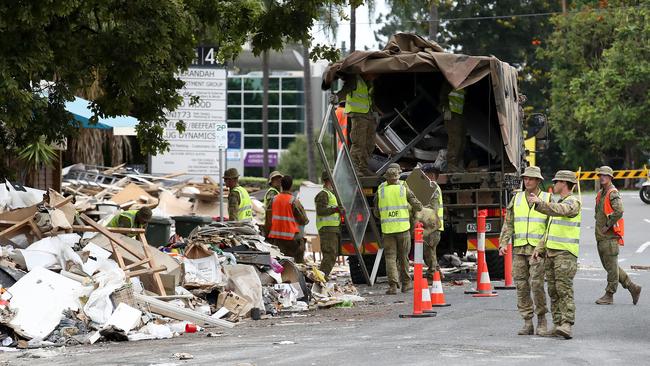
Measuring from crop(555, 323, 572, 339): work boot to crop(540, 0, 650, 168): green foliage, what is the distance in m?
42.8

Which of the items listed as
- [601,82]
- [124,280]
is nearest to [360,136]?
[124,280]

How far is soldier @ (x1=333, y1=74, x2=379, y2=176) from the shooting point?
1919cm

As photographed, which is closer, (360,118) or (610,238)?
(610,238)

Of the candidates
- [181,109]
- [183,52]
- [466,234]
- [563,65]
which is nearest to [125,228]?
[183,52]

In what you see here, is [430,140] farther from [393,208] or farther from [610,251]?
[610,251]

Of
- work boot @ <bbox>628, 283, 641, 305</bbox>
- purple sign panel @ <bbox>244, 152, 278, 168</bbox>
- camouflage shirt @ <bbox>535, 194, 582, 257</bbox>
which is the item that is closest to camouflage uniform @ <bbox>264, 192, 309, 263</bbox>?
work boot @ <bbox>628, 283, 641, 305</bbox>

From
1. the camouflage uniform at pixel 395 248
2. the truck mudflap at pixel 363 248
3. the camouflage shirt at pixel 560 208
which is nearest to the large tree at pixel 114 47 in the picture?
the camouflage uniform at pixel 395 248

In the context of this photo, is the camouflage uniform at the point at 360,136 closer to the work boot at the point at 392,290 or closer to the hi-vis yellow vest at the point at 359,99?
the hi-vis yellow vest at the point at 359,99

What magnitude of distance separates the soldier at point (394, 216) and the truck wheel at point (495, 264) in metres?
1.83

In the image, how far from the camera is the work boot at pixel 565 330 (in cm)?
1235

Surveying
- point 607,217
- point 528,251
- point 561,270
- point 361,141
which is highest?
point 361,141

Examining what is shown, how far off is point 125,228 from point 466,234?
5547mm

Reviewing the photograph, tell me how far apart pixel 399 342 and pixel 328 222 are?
6.79m

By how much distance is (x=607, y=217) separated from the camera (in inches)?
623
